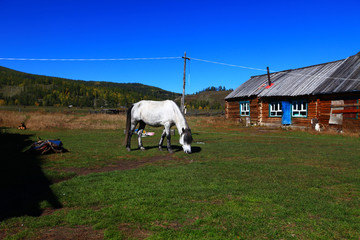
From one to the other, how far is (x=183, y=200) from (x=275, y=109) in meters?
25.5

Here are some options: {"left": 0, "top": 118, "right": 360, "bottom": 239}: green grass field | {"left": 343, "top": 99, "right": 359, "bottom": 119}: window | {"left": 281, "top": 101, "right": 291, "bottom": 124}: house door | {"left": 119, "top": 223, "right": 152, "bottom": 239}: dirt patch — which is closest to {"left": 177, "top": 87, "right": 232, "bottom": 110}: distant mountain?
{"left": 281, "top": 101, "right": 291, "bottom": 124}: house door

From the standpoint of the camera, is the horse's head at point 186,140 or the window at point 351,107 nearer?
the horse's head at point 186,140

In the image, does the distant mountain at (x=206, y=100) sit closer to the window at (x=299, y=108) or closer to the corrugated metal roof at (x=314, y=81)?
the corrugated metal roof at (x=314, y=81)

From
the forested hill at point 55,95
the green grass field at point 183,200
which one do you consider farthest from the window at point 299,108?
the forested hill at point 55,95

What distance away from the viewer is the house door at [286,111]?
26.2 m

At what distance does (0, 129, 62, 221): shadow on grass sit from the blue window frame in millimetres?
23700

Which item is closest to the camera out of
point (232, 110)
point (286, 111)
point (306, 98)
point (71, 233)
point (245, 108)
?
point (71, 233)

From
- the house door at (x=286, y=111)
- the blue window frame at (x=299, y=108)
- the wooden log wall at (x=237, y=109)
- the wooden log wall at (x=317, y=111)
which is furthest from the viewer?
the wooden log wall at (x=237, y=109)

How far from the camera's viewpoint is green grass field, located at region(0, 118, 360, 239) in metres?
3.83

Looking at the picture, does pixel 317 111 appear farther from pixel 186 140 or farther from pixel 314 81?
pixel 186 140

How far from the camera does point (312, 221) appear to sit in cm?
413

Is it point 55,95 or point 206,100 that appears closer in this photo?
point 55,95

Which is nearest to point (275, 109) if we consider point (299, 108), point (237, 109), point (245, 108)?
point (299, 108)

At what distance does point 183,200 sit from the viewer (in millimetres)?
5145
